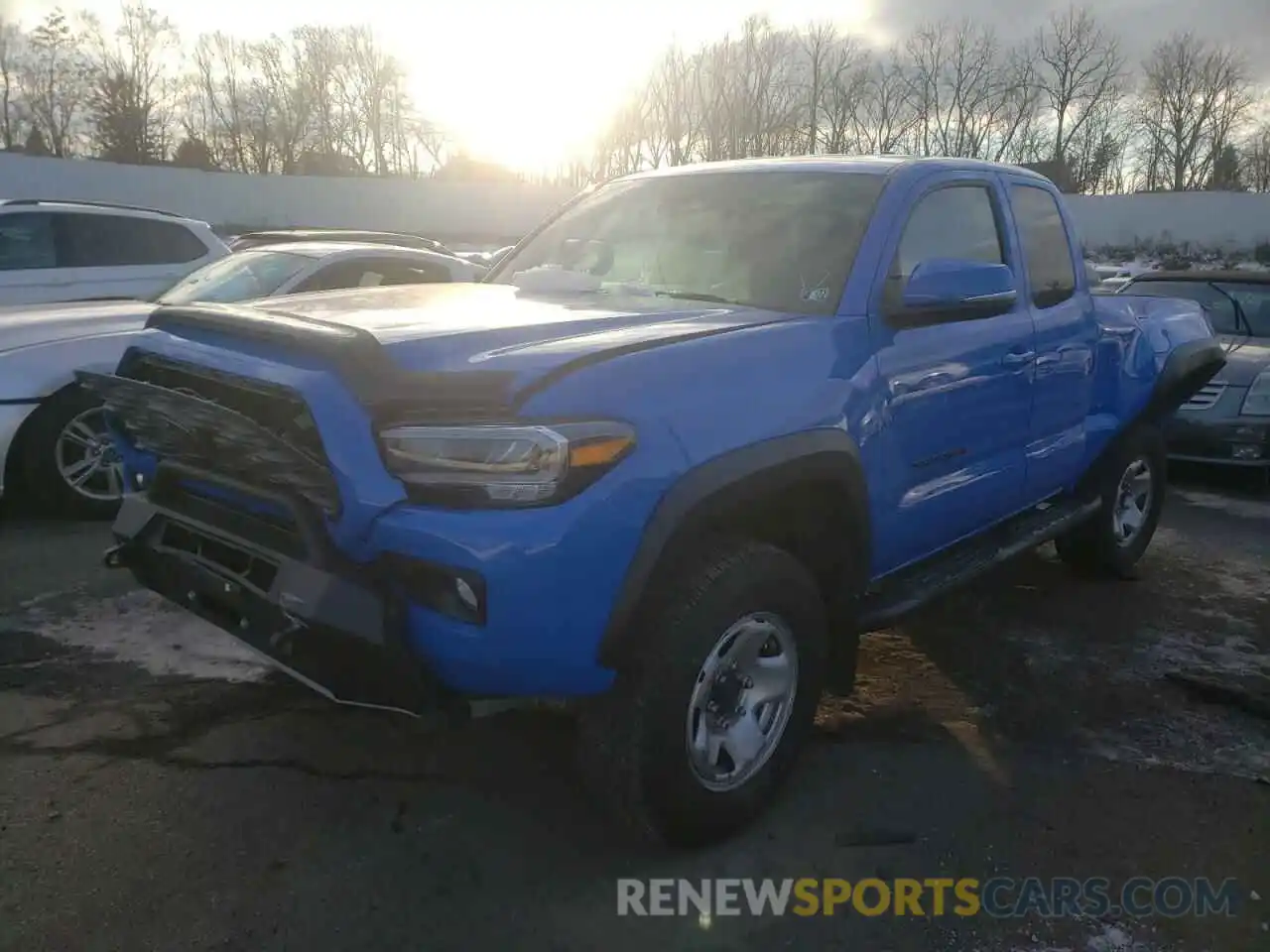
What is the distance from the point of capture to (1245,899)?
9.04 ft

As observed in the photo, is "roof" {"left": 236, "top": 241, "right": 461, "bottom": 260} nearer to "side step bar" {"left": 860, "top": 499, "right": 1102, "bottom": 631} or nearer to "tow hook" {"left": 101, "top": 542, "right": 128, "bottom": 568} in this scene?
"tow hook" {"left": 101, "top": 542, "right": 128, "bottom": 568}

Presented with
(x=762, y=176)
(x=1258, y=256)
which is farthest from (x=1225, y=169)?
(x=762, y=176)

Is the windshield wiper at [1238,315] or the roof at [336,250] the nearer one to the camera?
the roof at [336,250]

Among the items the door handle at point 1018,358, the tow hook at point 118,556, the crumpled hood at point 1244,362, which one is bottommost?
the tow hook at point 118,556

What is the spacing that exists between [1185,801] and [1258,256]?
4632 centimetres

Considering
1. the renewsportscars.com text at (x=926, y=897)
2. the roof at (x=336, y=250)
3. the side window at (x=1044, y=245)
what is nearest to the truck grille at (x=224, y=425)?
the renewsportscars.com text at (x=926, y=897)

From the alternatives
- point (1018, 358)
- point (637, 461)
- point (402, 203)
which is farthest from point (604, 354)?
point (402, 203)

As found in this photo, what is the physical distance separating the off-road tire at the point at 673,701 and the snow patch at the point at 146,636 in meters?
1.84

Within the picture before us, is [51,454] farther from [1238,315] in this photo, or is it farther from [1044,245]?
[1238,315]

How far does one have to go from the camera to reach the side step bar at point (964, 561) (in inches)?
132

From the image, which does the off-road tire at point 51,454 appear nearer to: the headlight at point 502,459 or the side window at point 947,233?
the headlight at point 502,459

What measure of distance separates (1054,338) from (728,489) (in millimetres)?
2294

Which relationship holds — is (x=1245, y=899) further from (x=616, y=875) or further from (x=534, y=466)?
(x=534, y=466)

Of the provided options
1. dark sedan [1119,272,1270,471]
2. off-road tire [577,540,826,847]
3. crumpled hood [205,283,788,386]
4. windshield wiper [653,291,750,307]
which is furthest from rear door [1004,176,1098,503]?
dark sedan [1119,272,1270,471]
